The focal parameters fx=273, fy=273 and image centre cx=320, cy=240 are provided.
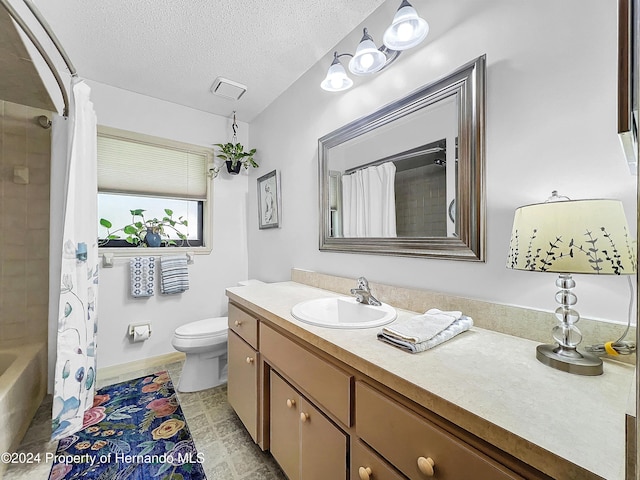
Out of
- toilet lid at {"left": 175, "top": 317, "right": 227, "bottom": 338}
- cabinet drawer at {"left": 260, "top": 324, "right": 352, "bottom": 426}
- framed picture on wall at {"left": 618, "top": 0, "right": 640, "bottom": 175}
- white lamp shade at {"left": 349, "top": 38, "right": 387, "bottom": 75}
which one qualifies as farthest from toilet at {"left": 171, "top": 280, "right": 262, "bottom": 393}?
framed picture on wall at {"left": 618, "top": 0, "right": 640, "bottom": 175}

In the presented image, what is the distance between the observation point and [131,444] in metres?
1.47

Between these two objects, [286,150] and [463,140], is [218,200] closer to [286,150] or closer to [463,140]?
[286,150]

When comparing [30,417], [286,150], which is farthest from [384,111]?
[30,417]

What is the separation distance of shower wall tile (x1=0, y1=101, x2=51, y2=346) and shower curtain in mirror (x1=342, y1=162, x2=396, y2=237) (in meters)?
2.11

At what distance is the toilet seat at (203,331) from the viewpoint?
1.94m

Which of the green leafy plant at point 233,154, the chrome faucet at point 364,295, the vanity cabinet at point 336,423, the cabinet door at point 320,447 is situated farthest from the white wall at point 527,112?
the green leafy plant at point 233,154

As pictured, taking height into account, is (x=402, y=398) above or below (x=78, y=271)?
below

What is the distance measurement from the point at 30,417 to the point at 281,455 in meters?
1.61

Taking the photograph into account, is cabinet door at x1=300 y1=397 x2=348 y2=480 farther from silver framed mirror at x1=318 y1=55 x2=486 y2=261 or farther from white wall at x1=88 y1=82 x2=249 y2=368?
white wall at x1=88 y1=82 x2=249 y2=368

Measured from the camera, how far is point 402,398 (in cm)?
68

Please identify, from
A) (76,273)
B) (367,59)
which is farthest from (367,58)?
(76,273)

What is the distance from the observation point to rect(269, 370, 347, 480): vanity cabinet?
88cm

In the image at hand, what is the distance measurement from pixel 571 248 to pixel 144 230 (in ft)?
9.17

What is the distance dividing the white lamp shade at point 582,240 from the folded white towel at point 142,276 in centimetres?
254
